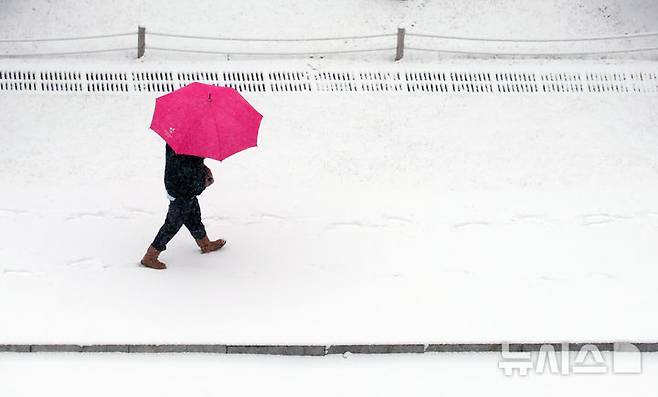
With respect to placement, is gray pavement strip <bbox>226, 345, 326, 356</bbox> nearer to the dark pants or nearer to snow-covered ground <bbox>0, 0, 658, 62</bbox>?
the dark pants

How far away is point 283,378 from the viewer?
25.9ft

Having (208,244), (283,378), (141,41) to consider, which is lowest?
(283,378)

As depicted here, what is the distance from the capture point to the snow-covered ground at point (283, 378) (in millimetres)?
7676

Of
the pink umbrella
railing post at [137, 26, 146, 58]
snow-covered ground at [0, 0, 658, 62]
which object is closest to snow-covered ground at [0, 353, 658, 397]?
the pink umbrella

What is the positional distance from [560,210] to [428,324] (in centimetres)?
297

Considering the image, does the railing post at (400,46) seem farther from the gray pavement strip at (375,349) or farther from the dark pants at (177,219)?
the gray pavement strip at (375,349)

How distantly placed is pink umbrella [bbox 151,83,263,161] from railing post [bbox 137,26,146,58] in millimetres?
3646

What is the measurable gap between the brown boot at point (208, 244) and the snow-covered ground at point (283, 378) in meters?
1.81

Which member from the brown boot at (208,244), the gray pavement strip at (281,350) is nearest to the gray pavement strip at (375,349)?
the gray pavement strip at (281,350)

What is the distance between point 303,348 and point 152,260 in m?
2.03

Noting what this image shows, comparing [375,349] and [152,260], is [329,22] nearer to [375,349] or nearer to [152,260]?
[152,260]

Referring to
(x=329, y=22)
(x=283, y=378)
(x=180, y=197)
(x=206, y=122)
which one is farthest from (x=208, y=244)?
(x=329, y=22)

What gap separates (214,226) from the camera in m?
10.4

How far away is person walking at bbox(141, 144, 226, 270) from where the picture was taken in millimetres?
9016
